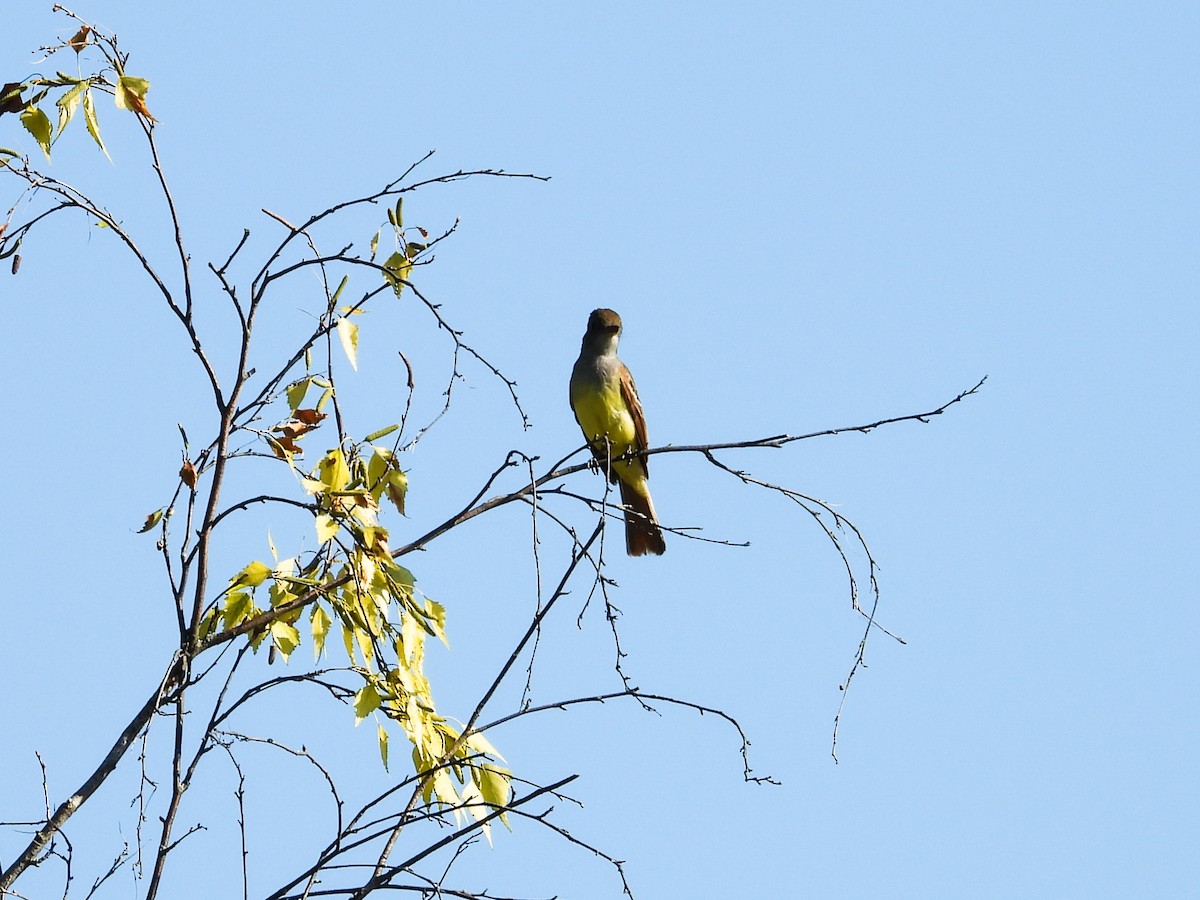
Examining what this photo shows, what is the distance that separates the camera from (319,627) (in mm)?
3340

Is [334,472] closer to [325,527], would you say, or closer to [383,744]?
[325,527]

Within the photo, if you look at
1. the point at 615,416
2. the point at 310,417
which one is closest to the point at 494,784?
the point at 310,417

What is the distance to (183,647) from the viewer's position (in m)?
3.28

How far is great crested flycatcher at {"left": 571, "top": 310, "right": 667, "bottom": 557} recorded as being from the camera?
25.1ft

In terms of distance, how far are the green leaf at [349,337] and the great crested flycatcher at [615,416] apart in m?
4.04

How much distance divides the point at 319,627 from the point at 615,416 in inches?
179

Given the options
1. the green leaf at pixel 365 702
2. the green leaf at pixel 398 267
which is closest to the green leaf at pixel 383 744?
the green leaf at pixel 365 702

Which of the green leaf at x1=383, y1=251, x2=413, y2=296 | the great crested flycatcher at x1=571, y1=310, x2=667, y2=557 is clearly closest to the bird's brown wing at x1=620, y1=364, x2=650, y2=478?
the great crested flycatcher at x1=571, y1=310, x2=667, y2=557

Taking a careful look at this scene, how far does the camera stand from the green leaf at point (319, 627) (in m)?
3.32

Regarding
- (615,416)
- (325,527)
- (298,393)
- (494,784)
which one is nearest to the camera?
(325,527)

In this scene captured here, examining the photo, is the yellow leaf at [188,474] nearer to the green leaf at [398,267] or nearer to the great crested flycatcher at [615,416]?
the green leaf at [398,267]

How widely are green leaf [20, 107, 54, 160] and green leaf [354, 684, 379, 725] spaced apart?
1.44 m

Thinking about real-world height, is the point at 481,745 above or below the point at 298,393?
below

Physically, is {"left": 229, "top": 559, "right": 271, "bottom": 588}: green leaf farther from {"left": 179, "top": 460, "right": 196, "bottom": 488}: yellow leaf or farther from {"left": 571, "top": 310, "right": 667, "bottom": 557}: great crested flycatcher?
{"left": 571, "top": 310, "right": 667, "bottom": 557}: great crested flycatcher
